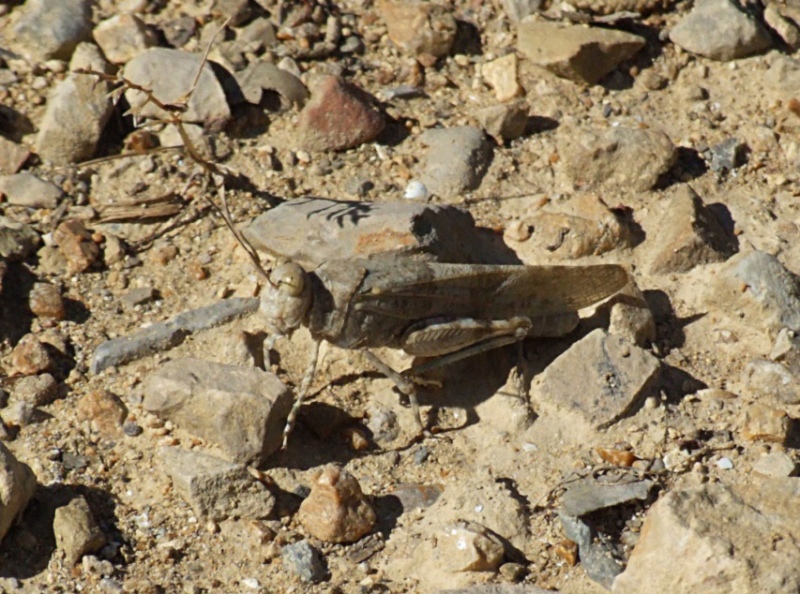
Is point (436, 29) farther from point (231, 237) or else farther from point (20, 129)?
point (20, 129)

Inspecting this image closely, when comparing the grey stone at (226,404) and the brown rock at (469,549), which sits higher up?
the grey stone at (226,404)

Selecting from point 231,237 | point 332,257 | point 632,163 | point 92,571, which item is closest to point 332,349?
point 332,257

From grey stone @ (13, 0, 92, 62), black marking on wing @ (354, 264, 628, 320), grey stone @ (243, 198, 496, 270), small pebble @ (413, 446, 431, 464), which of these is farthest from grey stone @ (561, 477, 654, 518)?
grey stone @ (13, 0, 92, 62)

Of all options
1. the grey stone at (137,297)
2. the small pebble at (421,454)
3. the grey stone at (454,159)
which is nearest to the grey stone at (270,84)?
the grey stone at (454,159)

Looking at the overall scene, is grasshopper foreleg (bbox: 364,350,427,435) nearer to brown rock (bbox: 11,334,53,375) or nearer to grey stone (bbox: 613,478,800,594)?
grey stone (bbox: 613,478,800,594)

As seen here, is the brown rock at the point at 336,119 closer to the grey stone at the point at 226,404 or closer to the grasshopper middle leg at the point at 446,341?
the grasshopper middle leg at the point at 446,341

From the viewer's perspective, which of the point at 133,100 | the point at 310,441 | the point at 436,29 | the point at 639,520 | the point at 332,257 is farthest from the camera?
the point at 436,29
